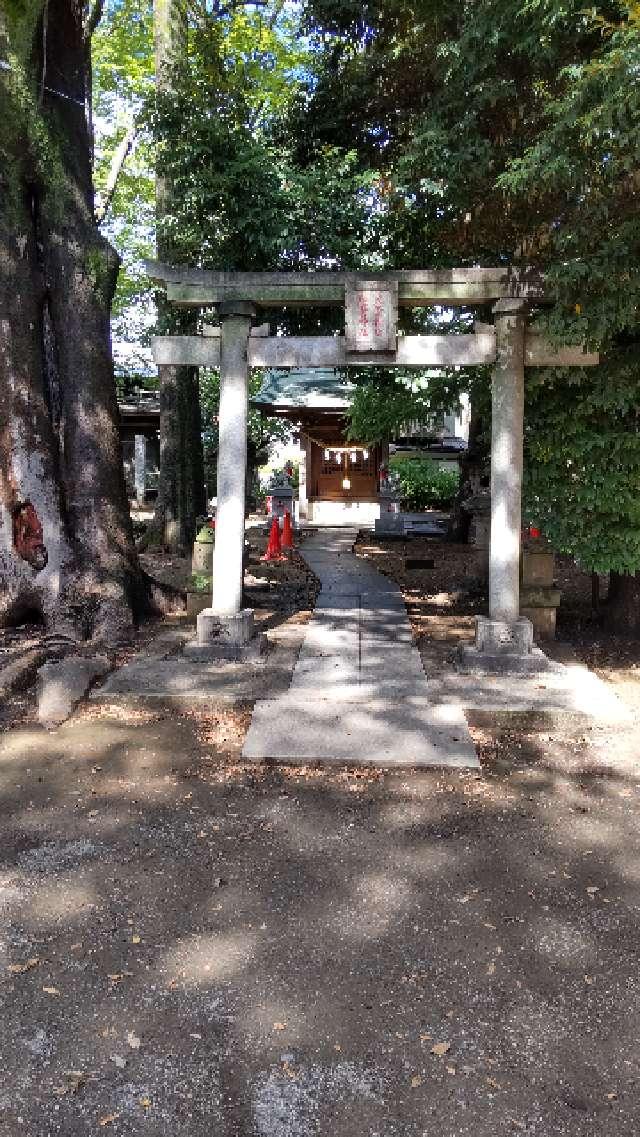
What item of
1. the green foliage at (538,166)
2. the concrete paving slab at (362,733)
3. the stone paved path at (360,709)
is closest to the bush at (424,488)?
the green foliage at (538,166)

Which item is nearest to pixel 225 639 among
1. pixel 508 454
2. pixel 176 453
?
pixel 508 454

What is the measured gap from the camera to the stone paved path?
203 inches

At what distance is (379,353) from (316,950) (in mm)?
5698

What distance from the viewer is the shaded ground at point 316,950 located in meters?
2.41

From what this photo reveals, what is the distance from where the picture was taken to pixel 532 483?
7691mm

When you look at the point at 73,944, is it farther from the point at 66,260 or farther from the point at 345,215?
the point at 345,215

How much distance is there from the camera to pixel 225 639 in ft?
24.3

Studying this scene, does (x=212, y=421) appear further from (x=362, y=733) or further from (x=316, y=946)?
(x=316, y=946)

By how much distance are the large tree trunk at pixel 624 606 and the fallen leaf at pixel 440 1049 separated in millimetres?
6297

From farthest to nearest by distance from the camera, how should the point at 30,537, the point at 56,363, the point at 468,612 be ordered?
the point at 468,612 → the point at 56,363 → the point at 30,537

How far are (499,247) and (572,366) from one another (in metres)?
3.14

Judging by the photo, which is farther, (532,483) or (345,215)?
(345,215)

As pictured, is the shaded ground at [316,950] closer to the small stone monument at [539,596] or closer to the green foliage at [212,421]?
the small stone monument at [539,596]

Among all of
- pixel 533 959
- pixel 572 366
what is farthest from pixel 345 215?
pixel 533 959
